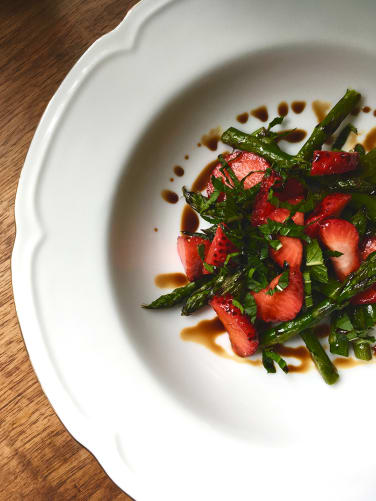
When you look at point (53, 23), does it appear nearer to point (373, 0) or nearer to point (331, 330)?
point (373, 0)

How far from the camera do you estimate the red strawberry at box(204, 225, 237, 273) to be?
88.7 inches

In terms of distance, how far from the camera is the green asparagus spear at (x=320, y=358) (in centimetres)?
232

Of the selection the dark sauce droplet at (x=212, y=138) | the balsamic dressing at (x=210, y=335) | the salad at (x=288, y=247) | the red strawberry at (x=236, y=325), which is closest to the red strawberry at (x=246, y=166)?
the salad at (x=288, y=247)

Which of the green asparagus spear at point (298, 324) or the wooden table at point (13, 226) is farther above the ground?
the wooden table at point (13, 226)

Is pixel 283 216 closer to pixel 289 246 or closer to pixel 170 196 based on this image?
pixel 289 246

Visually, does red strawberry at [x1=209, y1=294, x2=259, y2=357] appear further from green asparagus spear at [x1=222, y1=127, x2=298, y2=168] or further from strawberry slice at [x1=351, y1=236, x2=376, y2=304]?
green asparagus spear at [x1=222, y1=127, x2=298, y2=168]

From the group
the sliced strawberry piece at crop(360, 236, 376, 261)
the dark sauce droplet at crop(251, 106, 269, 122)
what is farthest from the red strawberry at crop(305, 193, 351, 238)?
the dark sauce droplet at crop(251, 106, 269, 122)

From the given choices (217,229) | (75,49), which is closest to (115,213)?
(217,229)

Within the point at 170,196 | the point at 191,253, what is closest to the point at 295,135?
the point at 170,196

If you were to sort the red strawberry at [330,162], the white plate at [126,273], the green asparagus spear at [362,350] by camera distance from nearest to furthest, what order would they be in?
1. the white plate at [126,273]
2. the red strawberry at [330,162]
3. the green asparagus spear at [362,350]

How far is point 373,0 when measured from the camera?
2.11 meters

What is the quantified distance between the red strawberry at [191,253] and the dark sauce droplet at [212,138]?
0.52 metres

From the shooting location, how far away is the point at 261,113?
96.4 inches

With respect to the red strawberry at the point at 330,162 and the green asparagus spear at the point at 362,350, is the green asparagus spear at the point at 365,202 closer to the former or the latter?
the red strawberry at the point at 330,162
